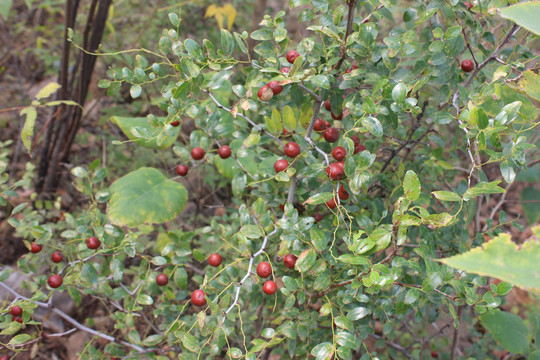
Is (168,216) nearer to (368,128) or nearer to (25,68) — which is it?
(368,128)

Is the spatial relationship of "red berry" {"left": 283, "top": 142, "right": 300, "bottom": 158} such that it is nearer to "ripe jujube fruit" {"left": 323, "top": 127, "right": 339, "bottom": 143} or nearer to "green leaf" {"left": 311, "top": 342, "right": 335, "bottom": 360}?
"ripe jujube fruit" {"left": 323, "top": 127, "right": 339, "bottom": 143}

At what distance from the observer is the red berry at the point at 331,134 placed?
0.99 metres

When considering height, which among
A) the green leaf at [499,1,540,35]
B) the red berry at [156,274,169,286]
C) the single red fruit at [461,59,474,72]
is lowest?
the red berry at [156,274,169,286]

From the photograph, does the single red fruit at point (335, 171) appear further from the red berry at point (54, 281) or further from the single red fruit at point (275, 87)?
the red berry at point (54, 281)

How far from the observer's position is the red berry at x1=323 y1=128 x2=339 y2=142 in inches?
39.0

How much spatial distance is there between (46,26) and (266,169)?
270 centimetres

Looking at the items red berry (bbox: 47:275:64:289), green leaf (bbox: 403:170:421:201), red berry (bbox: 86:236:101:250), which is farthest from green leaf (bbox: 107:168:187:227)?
green leaf (bbox: 403:170:421:201)

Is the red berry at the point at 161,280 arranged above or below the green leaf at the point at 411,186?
below

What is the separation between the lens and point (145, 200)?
1.33 m

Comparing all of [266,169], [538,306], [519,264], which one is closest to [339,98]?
[266,169]

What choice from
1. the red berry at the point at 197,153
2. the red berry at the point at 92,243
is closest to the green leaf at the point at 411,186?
the red berry at the point at 197,153

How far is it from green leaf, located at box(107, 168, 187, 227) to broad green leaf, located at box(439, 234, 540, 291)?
1017 millimetres

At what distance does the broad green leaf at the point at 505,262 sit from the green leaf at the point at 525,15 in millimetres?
312

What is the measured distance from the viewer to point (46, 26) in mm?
2975
